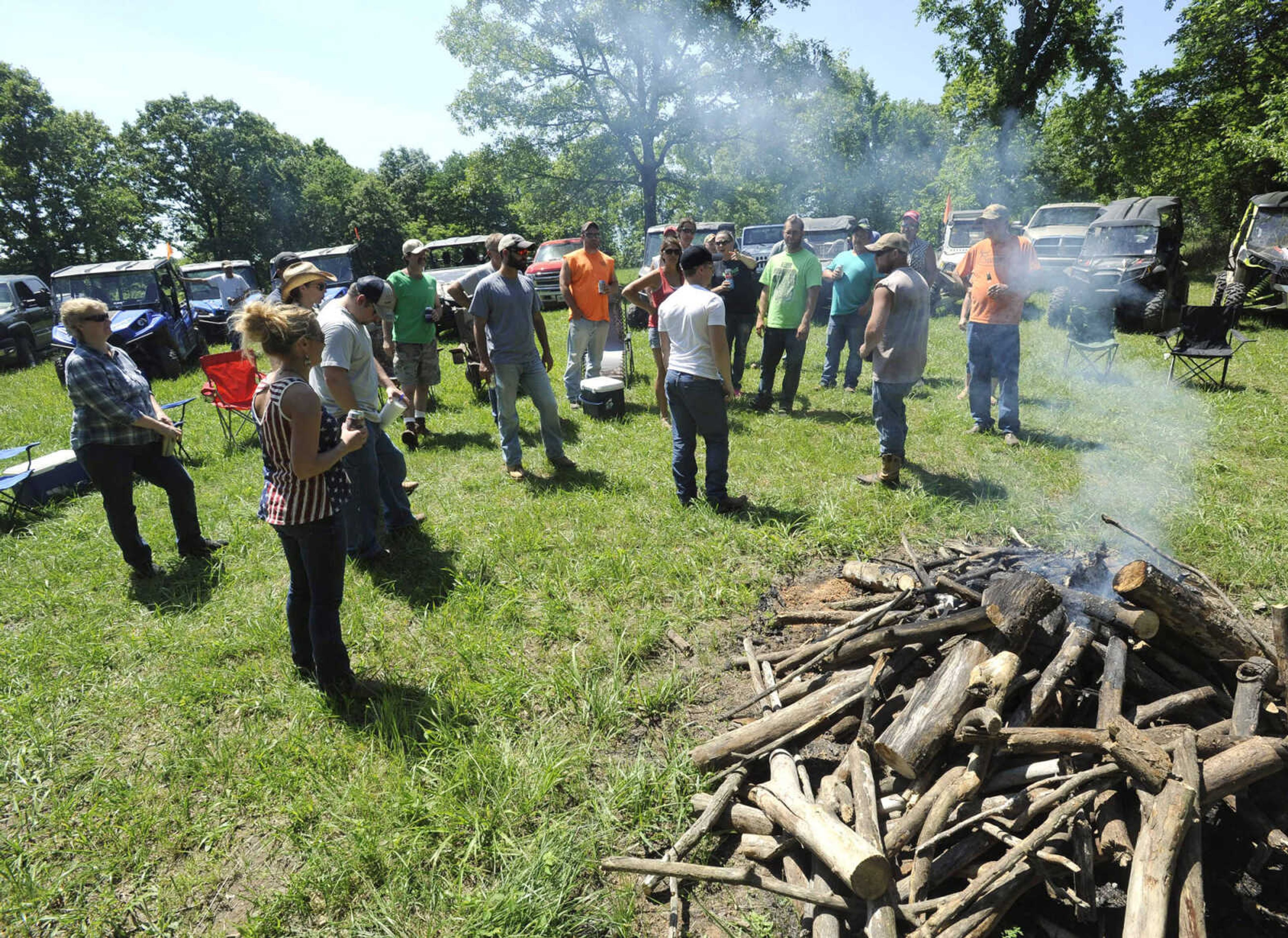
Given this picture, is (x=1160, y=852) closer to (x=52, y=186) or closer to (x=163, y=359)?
(x=163, y=359)

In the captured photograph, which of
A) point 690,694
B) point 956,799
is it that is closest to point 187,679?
point 690,694

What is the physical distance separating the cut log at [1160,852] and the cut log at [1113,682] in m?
0.24

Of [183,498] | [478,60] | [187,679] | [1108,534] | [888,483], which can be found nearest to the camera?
[187,679]

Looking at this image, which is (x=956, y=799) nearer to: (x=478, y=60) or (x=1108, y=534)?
(x=1108, y=534)

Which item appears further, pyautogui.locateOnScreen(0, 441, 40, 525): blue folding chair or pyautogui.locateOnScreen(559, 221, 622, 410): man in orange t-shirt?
pyautogui.locateOnScreen(559, 221, 622, 410): man in orange t-shirt

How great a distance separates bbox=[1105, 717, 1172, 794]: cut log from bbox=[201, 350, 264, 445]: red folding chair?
26.6 feet

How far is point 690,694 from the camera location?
3273 mm

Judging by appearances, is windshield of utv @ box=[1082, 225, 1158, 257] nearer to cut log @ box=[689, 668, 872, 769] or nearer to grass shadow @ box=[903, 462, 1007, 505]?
grass shadow @ box=[903, 462, 1007, 505]

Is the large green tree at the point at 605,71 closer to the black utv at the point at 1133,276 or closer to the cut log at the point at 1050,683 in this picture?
the black utv at the point at 1133,276

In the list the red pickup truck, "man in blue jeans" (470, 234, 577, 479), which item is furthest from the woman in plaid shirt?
the red pickup truck

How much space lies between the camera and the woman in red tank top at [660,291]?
6.36 meters

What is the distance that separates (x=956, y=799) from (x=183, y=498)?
201 inches

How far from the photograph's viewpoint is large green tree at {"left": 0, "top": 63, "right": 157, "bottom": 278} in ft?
98.3

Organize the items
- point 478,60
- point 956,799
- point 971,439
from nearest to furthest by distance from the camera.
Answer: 1. point 956,799
2. point 971,439
3. point 478,60
